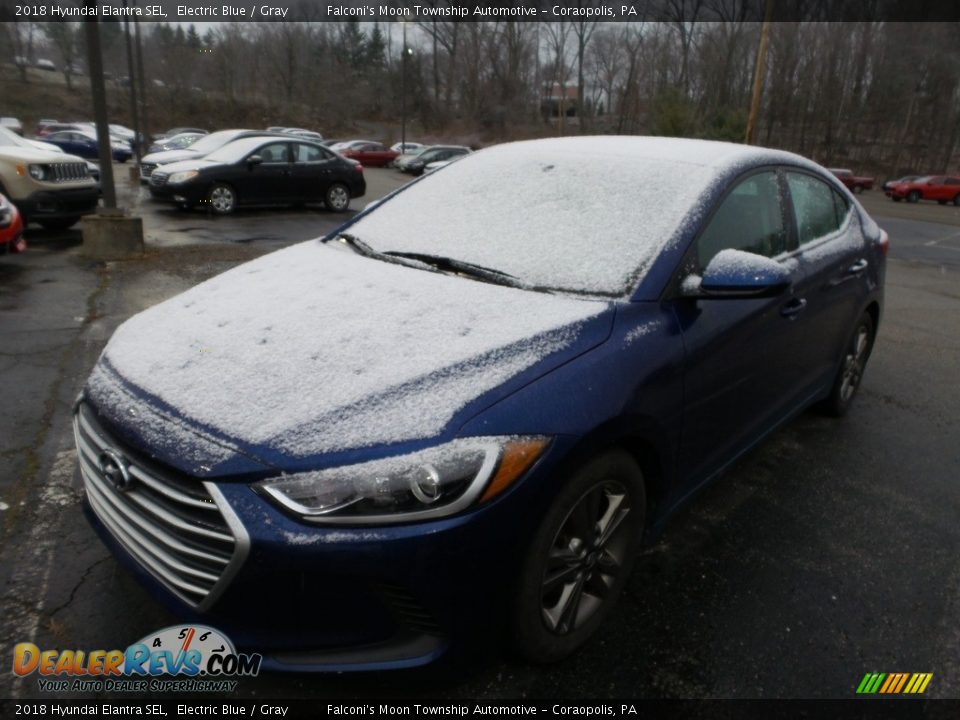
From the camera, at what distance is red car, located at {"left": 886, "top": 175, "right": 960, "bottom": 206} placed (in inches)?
1396

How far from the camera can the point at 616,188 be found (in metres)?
2.83

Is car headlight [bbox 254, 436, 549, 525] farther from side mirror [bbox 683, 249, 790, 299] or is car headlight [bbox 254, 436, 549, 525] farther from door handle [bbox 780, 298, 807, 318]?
door handle [bbox 780, 298, 807, 318]

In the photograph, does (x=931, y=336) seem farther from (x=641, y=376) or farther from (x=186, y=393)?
(x=186, y=393)

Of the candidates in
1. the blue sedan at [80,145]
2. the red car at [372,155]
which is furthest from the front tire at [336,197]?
the red car at [372,155]

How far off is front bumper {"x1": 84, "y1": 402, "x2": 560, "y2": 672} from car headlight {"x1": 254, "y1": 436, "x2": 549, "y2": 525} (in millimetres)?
31

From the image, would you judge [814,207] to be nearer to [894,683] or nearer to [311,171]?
[894,683]

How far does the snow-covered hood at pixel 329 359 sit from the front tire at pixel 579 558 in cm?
38

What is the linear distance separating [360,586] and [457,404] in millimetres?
510

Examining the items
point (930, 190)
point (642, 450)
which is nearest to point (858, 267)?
point (642, 450)

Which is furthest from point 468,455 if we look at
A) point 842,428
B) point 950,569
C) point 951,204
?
point 951,204

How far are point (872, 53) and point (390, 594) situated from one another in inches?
2629

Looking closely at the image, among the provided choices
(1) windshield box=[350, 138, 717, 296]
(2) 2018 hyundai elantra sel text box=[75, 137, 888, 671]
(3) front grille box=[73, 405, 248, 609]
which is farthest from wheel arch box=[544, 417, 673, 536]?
(3) front grille box=[73, 405, 248, 609]

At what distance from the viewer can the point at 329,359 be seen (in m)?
2.05

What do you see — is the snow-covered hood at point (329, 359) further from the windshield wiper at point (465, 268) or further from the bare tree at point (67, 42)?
the bare tree at point (67, 42)
